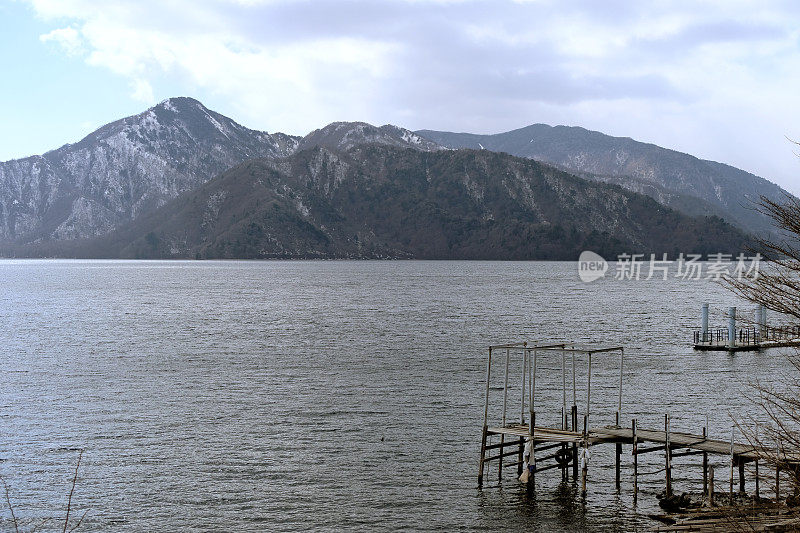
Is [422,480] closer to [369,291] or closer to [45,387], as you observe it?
[45,387]

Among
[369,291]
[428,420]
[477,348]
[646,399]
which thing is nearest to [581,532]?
[428,420]

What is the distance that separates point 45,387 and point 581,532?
41663 millimetres

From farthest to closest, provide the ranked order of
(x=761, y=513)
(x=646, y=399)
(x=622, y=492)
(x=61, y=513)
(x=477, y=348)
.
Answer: (x=477, y=348) → (x=646, y=399) → (x=622, y=492) → (x=61, y=513) → (x=761, y=513)

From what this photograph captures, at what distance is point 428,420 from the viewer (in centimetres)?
4319

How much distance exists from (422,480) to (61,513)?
45.5 feet

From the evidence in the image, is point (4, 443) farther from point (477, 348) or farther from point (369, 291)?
point (369, 291)

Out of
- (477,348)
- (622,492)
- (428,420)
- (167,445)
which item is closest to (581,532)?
(622,492)

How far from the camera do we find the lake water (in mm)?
28984

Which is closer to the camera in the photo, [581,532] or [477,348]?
[581,532]

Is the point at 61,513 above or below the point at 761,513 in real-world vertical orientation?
below

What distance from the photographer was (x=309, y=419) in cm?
4369

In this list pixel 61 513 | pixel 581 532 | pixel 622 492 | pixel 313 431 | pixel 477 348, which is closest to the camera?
pixel 581 532

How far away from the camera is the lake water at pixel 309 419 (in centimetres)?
2898

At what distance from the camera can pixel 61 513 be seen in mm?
28516
